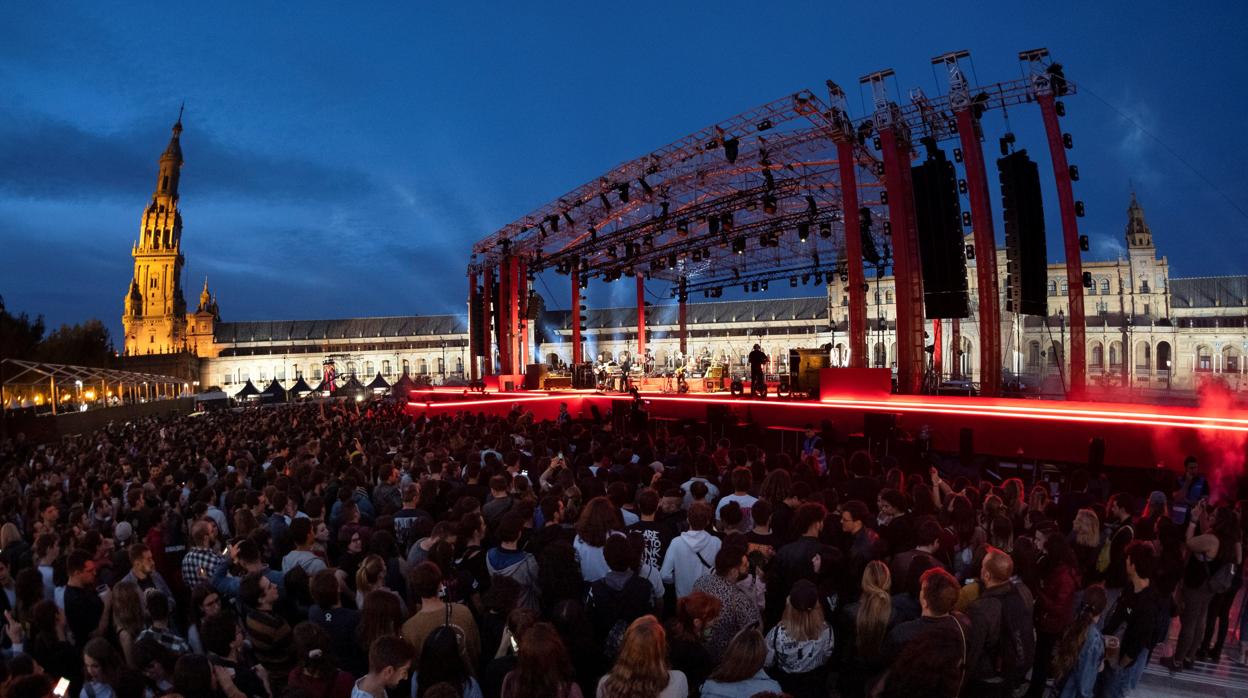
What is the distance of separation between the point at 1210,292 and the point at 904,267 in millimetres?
77926

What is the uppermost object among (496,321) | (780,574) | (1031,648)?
(496,321)

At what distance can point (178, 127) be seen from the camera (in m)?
110

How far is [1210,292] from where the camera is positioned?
7156 centimetres

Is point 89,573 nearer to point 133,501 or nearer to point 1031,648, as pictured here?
point 133,501

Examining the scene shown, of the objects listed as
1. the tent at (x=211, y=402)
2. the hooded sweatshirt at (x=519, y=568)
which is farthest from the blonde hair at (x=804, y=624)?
the tent at (x=211, y=402)

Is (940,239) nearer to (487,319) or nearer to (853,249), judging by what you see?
(853,249)

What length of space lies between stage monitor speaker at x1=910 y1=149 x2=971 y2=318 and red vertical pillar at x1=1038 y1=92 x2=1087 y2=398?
6.60 ft

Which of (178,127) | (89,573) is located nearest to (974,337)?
(89,573)

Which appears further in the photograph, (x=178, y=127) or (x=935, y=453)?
(x=178, y=127)

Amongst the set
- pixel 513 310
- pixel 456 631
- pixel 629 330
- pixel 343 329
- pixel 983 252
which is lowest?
pixel 456 631

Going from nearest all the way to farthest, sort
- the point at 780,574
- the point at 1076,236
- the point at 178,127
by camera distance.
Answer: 1. the point at 780,574
2. the point at 1076,236
3. the point at 178,127

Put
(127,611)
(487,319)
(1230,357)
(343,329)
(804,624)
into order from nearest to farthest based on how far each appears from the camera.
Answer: (804,624)
(127,611)
(487,319)
(1230,357)
(343,329)

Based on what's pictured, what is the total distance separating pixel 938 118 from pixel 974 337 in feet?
204

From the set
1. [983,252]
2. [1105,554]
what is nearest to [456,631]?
[1105,554]
